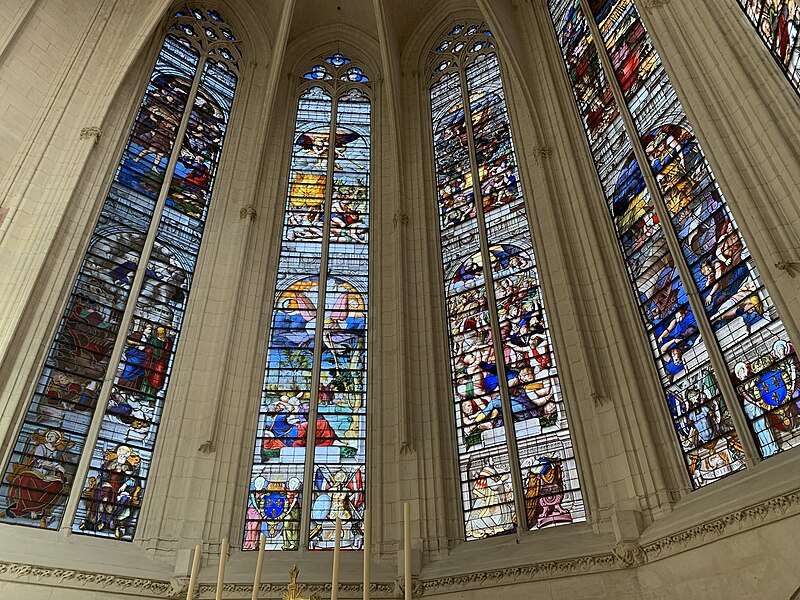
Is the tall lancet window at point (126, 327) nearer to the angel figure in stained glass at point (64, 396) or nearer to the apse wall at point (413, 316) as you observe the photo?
Result: the angel figure in stained glass at point (64, 396)

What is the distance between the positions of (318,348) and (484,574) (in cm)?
422

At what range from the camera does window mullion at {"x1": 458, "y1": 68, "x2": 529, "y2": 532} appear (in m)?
8.96

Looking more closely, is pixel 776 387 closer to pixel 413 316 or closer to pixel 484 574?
pixel 484 574

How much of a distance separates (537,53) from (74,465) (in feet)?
33.0

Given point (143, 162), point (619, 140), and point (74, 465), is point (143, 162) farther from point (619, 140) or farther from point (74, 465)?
point (619, 140)

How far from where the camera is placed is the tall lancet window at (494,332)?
9.02 m

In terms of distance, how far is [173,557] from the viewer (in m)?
8.72

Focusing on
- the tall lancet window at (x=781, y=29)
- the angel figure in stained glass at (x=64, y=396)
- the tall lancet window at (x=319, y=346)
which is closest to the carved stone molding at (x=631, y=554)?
the tall lancet window at (x=319, y=346)

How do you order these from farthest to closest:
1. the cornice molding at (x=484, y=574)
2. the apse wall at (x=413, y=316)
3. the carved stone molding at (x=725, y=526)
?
the apse wall at (x=413, y=316)
the cornice molding at (x=484, y=574)
the carved stone molding at (x=725, y=526)

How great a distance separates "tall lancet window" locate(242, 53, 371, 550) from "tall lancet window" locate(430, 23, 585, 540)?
1.50m

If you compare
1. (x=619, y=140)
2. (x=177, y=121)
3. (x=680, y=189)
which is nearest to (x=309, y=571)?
(x=680, y=189)

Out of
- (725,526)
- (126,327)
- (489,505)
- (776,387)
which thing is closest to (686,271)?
(776,387)

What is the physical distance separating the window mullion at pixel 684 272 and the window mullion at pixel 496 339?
2.70m

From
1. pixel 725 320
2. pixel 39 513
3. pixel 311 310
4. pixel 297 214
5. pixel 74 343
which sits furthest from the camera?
pixel 297 214
